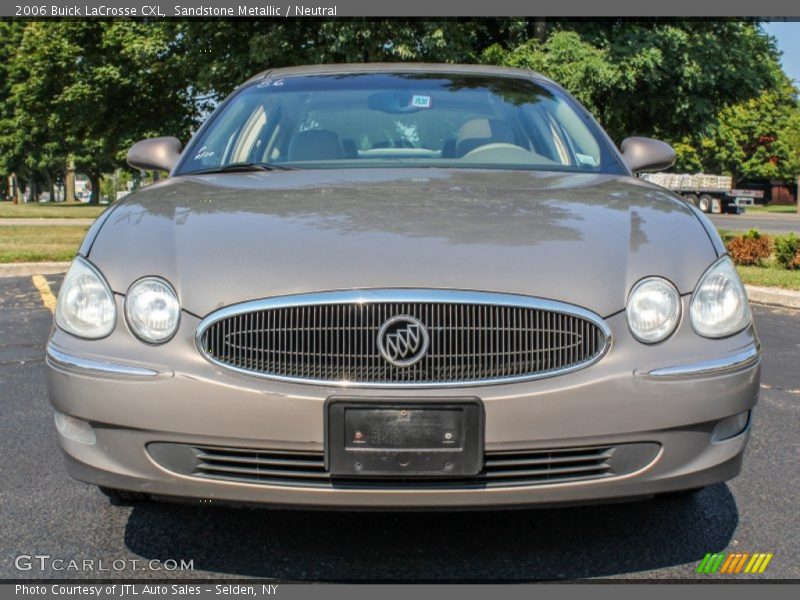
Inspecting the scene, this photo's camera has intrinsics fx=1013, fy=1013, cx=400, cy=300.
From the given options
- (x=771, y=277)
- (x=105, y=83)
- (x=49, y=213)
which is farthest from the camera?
(x=49, y=213)

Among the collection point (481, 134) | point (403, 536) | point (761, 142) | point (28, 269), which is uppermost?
point (481, 134)

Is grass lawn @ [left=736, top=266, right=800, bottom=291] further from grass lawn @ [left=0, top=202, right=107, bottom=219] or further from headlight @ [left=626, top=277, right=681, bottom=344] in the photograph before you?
grass lawn @ [left=0, top=202, right=107, bottom=219]

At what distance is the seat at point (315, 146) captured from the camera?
12.4ft

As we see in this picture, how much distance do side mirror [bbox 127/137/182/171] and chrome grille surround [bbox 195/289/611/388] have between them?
1.73 m

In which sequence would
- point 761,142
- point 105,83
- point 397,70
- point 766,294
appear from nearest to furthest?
point 397,70
point 766,294
point 105,83
point 761,142

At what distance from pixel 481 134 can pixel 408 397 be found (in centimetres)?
190

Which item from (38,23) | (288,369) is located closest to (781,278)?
(288,369)

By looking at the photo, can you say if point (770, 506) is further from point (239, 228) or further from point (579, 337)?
point (239, 228)

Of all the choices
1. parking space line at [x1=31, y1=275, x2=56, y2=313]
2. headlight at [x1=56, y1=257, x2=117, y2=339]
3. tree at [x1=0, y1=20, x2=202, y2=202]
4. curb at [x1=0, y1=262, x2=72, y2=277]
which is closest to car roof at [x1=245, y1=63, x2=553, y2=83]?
headlight at [x1=56, y1=257, x2=117, y2=339]

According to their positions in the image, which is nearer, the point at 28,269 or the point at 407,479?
the point at 407,479

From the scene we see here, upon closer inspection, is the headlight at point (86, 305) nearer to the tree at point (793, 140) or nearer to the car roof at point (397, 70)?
the car roof at point (397, 70)

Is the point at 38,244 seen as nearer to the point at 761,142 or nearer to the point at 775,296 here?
the point at 775,296

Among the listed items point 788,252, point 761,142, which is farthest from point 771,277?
point 761,142

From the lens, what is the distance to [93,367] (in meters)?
2.55
